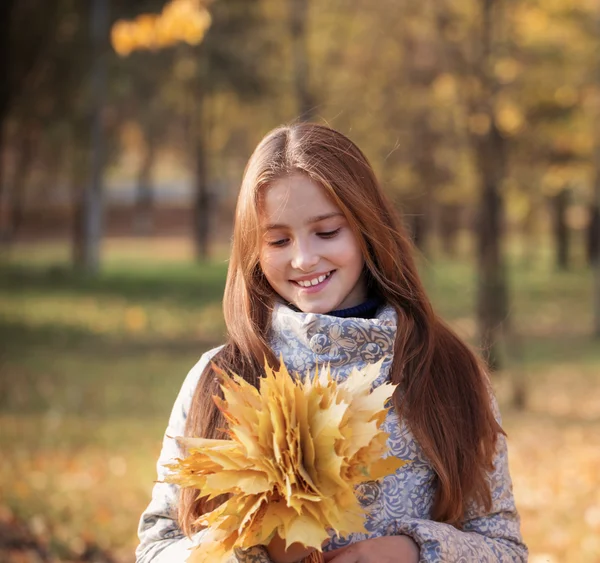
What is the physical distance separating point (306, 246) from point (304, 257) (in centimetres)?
3

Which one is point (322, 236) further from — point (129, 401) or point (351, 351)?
point (129, 401)

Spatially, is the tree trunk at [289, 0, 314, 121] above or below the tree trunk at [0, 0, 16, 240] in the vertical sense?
above

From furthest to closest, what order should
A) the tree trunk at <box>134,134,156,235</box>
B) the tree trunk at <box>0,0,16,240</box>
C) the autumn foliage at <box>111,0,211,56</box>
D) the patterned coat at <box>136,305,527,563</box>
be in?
1. the tree trunk at <box>134,134,156,235</box>
2. the tree trunk at <box>0,0,16,240</box>
3. the autumn foliage at <box>111,0,211,56</box>
4. the patterned coat at <box>136,305,527,563</box>

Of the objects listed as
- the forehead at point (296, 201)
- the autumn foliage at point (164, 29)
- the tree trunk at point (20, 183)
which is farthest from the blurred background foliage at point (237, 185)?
the forehead at point (296, 201)

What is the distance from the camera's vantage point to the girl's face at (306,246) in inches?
91.0

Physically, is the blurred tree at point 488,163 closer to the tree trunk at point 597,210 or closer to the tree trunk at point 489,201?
the tree trunk at point 489,201

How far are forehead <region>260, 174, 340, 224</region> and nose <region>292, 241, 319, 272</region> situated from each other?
0.20 ft

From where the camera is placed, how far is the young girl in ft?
7.43

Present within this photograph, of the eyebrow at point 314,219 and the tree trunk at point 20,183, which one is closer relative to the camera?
the eyebrow at point 314,219

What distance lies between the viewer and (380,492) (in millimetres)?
2254

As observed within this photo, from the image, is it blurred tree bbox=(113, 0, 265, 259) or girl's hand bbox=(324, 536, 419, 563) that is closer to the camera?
girl's hand bbox=(324, 536, 419, 563)

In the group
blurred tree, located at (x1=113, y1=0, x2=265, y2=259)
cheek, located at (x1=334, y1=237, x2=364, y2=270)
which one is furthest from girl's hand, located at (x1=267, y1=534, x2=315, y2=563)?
blurred tree, located at (x1=113, y1=0, x2=265, y2=259)

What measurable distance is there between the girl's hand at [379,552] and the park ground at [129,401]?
183cm

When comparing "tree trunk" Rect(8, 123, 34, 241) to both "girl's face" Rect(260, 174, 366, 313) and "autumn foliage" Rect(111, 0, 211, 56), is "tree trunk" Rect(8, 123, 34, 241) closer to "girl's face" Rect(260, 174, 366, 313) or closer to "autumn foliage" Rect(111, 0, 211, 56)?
"autumn foliage" Rect(111, 0, 211, 56)
